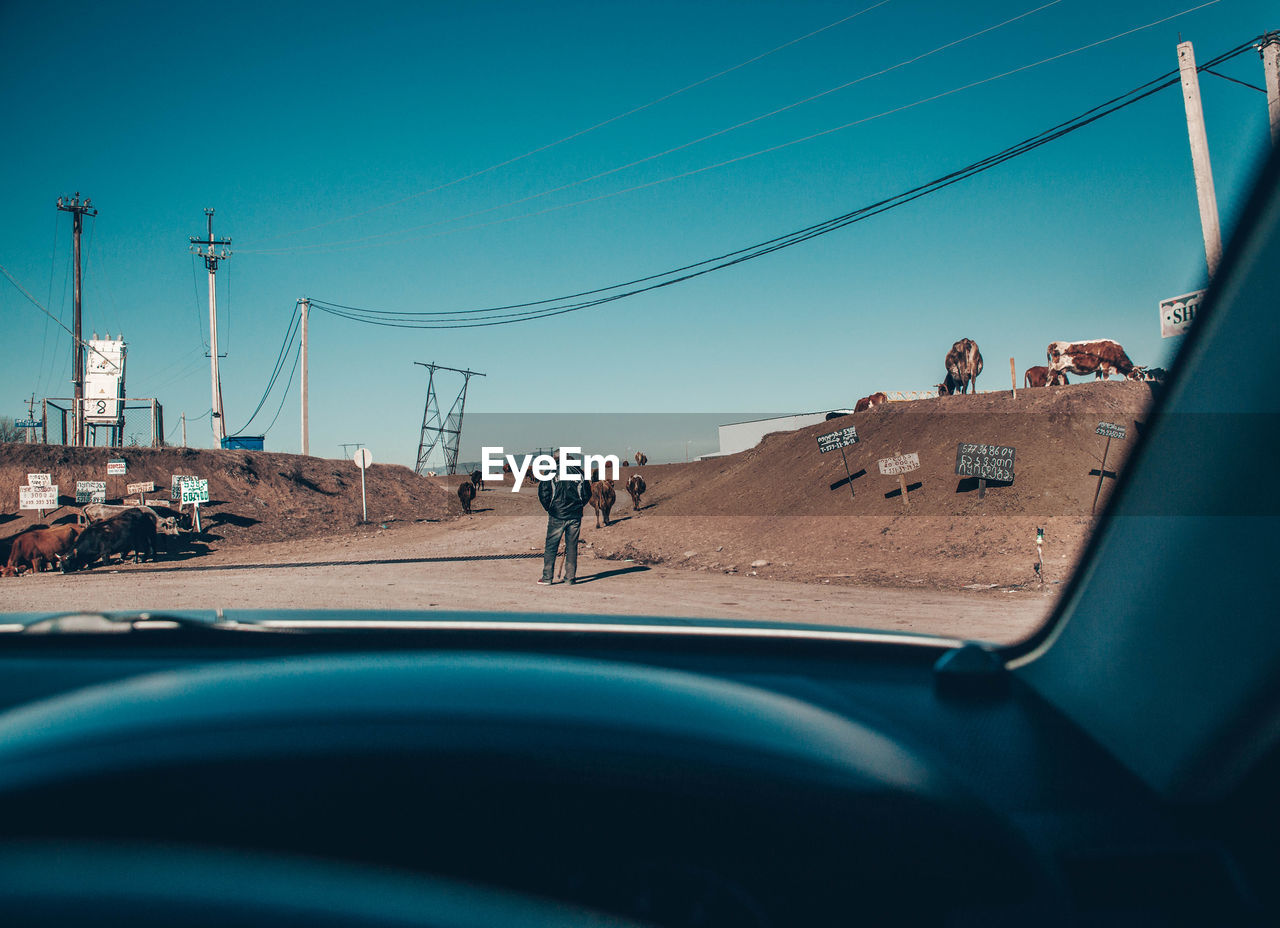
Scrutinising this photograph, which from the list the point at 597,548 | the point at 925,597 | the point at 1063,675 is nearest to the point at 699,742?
the point at 1063,675

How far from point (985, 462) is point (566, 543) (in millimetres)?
9057

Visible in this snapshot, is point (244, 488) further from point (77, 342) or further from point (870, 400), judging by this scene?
point (870, 400)

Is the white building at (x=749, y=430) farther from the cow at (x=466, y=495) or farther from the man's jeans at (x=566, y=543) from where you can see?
the man's jeans at (x=566, y=543)

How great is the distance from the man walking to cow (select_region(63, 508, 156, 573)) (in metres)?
13.9

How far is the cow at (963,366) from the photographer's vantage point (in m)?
28.5

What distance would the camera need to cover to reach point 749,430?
63.2 metres

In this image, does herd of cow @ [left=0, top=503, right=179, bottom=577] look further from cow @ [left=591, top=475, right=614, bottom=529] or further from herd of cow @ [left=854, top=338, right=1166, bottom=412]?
herd of cow @ [left=854, top=338, right=1166, bottom=412]

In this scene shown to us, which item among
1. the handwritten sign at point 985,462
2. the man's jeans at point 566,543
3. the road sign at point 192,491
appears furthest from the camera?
the road sign at point 192,491

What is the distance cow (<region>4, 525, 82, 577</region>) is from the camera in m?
19.8

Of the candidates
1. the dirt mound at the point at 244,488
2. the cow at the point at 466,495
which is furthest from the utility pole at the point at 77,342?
the cow at the point at 466,495

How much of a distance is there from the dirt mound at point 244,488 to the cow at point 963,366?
74.3 feet

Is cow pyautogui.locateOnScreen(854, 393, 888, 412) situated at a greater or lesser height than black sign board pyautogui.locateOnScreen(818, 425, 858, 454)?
greater

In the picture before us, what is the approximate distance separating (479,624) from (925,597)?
10.5 metres

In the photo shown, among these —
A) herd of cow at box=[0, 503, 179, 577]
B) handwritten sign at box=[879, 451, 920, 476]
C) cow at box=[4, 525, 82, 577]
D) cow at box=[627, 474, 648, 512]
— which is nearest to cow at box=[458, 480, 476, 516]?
cow at box=[627, 474, 648, 512]
